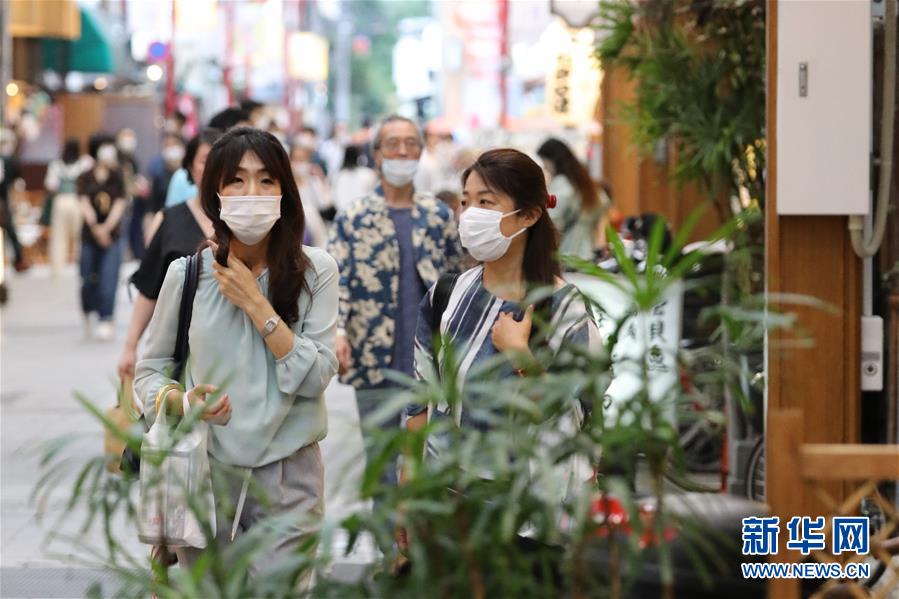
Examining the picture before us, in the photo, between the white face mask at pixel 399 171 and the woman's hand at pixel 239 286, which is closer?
the woman's hand at pixel 239 286

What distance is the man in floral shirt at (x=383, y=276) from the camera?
7.55m

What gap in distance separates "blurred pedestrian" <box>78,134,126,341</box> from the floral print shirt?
9.45 m

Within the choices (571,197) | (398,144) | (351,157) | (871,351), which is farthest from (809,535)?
(351,157)

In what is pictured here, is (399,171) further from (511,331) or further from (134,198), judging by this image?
(134,198)

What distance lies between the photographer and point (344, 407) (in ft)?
43.7

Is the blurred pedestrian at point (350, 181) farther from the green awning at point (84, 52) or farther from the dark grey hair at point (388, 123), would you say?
the green awning at point (84, 52)

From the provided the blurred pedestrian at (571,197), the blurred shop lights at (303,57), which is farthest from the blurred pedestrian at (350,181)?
the blurred shop lights at (303,57)

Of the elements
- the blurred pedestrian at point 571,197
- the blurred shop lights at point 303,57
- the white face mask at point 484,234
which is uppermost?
the blurred shop lights at point 303,57

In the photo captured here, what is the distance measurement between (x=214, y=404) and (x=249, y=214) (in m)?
0.62

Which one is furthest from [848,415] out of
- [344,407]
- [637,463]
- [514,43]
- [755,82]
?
[514,43]

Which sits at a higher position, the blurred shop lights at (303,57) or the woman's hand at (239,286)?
the blurred shop lights at (303,57)

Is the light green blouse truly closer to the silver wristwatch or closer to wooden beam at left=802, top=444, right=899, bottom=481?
the silver wristwatch

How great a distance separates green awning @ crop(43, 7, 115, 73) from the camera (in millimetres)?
36500

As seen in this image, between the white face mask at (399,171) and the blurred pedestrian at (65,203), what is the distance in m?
13.8
